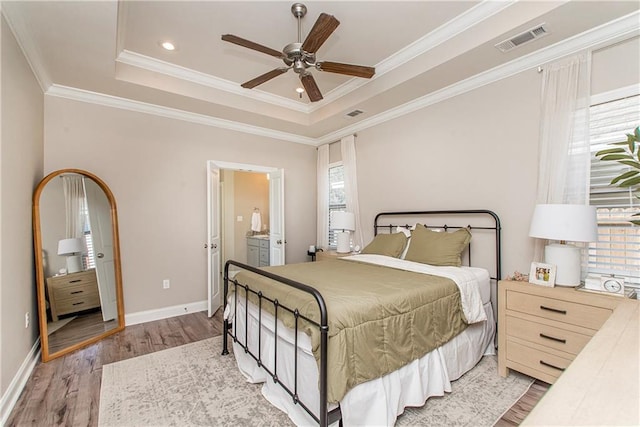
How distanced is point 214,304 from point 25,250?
2.09 m

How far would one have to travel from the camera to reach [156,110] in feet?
12.9

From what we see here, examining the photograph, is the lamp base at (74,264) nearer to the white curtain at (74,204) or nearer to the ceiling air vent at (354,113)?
the white curtain at (74,204)

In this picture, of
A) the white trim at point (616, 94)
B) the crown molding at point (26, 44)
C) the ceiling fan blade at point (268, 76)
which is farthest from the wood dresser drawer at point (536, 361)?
the crown molding at point (26, 44)

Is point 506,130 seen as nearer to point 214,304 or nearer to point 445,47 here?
point 445,47

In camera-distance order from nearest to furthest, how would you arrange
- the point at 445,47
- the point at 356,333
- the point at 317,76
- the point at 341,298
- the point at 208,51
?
the point at 356,333, the point at 341,298, the point at 445,47, the point at 208,51, the point at 317,76

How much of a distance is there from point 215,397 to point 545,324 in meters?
2.54

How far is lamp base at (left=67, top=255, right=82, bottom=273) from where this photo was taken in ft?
10.4

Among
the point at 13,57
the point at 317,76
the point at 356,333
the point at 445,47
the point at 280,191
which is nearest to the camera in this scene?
the point at 356,333

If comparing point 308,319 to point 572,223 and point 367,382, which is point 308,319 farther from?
point 572,223

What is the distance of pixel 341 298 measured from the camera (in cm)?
193

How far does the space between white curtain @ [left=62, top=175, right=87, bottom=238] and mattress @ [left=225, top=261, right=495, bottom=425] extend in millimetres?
1972

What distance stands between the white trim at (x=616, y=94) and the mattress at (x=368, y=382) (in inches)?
68.1

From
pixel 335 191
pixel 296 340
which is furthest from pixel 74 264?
pixel 335 191

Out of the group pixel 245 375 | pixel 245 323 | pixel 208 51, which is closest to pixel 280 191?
pixel 208 51
